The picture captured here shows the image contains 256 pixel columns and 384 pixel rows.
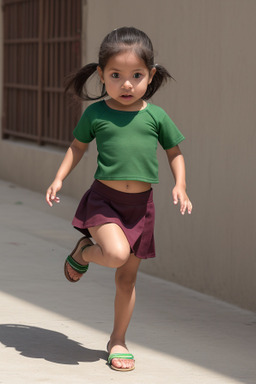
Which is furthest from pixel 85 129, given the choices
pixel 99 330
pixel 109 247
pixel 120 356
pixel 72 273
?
pixel 99 330

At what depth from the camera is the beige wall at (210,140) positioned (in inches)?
239

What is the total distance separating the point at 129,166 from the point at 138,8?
3.08m

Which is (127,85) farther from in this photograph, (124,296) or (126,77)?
(124,296)

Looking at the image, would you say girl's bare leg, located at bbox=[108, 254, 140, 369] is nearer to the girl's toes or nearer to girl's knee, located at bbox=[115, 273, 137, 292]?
girl's knee, located at bbox=[115, 273, 137, 292]

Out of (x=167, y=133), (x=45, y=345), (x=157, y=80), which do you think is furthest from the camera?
(x=45, y=345)

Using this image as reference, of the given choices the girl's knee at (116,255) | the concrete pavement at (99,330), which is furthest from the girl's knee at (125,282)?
the concrete pavement at (99,330)

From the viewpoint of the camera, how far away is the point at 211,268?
21.2 ft

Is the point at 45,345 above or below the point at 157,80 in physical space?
below

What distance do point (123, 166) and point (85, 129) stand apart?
0.29 m

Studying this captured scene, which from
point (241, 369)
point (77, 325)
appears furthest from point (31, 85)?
point (241, 369)

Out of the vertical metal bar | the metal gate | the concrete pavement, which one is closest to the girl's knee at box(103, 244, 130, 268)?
the concrete pavement

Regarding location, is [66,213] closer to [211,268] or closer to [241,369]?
[211,268]

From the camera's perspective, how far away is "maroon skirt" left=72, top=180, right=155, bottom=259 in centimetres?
470

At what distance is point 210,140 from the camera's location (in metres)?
6.44
